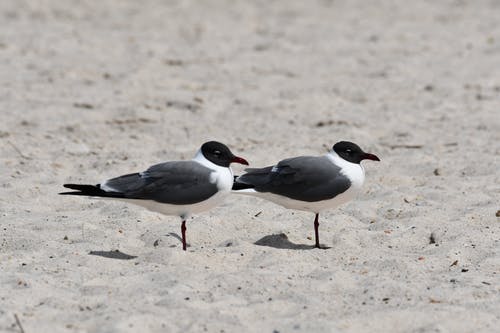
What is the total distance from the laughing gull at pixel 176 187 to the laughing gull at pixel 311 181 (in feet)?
0.94

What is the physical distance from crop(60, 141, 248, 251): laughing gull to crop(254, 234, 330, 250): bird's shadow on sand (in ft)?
1.61

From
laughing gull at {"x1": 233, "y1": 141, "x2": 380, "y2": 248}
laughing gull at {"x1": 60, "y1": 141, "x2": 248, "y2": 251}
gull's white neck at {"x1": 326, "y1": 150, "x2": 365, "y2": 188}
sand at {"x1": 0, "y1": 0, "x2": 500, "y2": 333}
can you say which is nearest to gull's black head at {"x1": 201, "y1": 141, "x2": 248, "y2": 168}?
laughing gull at {"x1": 60, "y1": 141, "x2": 248, "y2": 251}

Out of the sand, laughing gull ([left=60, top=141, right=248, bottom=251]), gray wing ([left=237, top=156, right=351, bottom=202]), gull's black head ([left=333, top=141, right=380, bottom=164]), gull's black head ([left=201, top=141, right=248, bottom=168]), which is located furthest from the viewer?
gull's black head ([left=333, top=141, right=380, bottom=164])

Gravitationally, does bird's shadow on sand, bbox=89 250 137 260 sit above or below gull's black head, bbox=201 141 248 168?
below

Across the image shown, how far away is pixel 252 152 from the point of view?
7.81 m

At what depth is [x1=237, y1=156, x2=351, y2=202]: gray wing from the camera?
548cm

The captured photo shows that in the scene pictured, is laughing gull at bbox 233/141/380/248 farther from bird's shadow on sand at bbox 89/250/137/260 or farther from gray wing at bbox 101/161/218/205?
bird's shadow on sand at bbox 89/250/137/260

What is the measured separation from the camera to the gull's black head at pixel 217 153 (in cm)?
536

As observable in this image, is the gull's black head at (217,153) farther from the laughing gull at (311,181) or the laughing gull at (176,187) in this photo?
the laughing gull at (311,181)

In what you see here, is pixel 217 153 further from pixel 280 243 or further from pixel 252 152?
pixel 252 152

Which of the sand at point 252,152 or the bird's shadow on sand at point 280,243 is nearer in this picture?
the sand at point 252,152

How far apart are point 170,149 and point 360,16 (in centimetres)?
629

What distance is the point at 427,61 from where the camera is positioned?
11.0 meters

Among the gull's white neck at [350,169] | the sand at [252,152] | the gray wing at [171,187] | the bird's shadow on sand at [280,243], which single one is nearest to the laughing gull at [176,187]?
the gray wing at [171,187]
